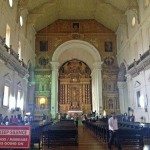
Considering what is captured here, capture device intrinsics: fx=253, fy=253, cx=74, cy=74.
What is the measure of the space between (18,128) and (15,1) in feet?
63.6

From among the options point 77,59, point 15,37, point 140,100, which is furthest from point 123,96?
point 15,37

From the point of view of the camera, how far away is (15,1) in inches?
865

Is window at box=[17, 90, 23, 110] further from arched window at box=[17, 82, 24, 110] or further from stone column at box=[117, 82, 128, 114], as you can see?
stone column at box=[117, 82, 128, 114]

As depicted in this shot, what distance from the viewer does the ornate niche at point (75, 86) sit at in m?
37.4

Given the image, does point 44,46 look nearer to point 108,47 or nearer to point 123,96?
point 108,47

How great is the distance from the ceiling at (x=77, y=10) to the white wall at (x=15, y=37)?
3.46ft

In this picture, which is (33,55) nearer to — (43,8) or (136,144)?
(43,8)

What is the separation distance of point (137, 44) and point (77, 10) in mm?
9990

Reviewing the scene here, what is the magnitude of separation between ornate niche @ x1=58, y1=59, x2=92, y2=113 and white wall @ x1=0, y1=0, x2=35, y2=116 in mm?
8994

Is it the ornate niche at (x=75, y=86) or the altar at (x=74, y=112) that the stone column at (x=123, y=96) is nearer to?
the altar at (x=74, y=112)

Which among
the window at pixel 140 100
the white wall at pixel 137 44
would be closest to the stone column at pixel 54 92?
the white wall at pixel 137 44

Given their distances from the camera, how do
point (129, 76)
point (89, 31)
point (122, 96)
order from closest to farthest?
1. point (129, 76)
2. point (122, 96)
3. point (89, 31)

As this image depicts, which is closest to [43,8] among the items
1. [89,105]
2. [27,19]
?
[27,19]

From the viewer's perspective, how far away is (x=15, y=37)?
22.2 metres
